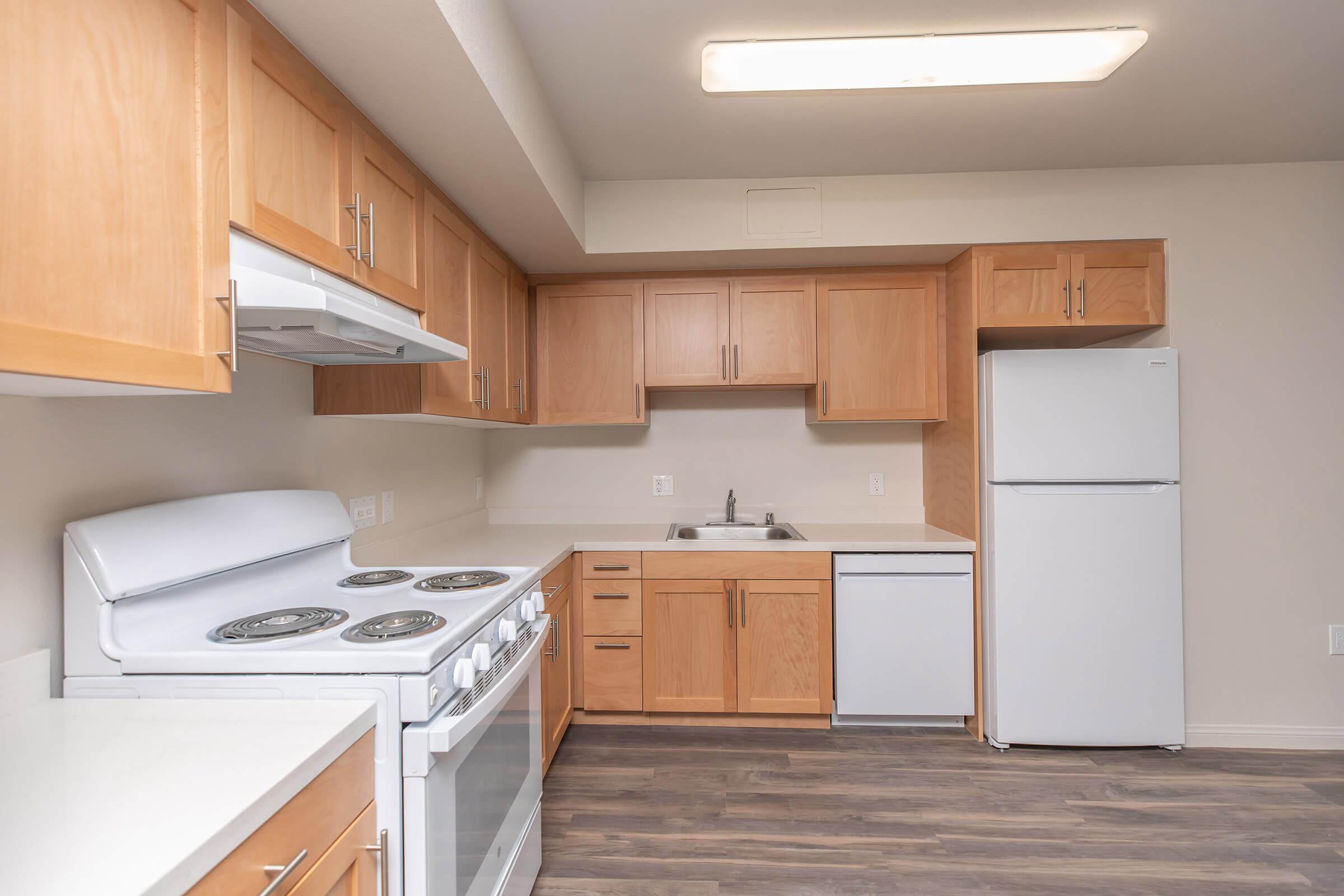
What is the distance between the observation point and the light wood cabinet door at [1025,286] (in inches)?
101

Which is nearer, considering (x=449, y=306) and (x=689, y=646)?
(x=449, y=306)

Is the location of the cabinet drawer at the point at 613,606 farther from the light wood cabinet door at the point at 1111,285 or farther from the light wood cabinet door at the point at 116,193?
the light wood cabinet door at the point at 1111,285

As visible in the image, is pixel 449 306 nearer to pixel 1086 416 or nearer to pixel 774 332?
pixel 774 332

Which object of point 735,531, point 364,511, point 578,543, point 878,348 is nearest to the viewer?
point 364,511

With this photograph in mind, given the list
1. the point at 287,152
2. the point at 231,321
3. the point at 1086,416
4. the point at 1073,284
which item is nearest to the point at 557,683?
the point at 231,321

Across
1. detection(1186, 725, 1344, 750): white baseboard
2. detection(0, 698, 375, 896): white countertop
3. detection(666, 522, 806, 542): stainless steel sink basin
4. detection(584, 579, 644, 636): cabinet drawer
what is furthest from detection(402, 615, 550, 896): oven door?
detection(1186, 725, 1344, 750): white baseboard

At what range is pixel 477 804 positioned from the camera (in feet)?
4.29

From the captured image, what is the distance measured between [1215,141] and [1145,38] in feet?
3.35

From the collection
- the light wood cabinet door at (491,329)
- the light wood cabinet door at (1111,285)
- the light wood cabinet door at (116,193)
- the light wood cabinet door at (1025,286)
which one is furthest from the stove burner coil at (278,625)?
the light wood cabinet door at (1111,285)

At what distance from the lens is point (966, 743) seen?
2.57 metres

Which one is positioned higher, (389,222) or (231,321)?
(389,222)

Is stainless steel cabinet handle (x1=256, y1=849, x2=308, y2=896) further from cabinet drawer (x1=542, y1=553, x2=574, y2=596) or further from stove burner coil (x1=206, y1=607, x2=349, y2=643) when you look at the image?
cabinet drawer (x1=542, y1=553, x2=574, y2=596)

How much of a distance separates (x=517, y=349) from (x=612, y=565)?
1016 millimetres

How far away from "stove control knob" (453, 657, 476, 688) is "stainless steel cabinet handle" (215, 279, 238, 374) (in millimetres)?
640
